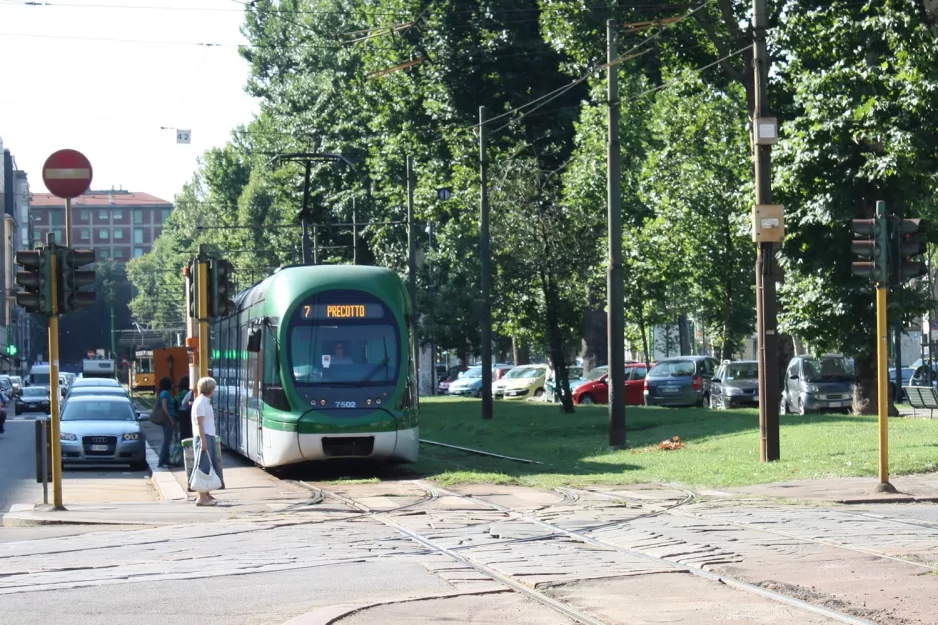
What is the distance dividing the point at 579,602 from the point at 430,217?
3720 cm

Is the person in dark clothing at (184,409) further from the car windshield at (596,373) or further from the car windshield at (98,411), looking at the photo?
the car windshield at (596,373)

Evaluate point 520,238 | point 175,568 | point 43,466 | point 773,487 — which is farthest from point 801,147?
point 175,568

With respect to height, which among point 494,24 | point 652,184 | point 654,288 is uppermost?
point 494,24

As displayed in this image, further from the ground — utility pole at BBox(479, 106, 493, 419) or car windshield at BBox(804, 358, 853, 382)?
utility pole at BBox(479, 106, 493, 419)

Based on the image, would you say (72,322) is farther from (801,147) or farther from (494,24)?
(801,147)

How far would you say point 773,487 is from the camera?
17.8 m

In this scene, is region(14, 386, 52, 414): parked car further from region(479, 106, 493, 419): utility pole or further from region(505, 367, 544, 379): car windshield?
region(479, 106, 493, 419): utility pole

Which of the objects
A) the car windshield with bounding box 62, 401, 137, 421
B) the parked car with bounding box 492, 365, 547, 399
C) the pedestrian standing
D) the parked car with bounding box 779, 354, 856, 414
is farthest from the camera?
the parked car with bounding box 492, 365, 547, 399

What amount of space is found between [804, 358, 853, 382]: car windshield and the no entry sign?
2395cm

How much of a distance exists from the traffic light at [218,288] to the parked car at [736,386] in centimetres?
2280

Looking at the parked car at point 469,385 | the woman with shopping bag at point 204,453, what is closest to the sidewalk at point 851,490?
the woman with shopping bag at point 204,453

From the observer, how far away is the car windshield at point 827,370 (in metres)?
37.2

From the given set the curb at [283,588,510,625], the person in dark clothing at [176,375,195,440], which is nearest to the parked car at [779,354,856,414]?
the person in dark clothing at [176,375,195,440]

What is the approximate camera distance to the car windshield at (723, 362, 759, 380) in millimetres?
40594
